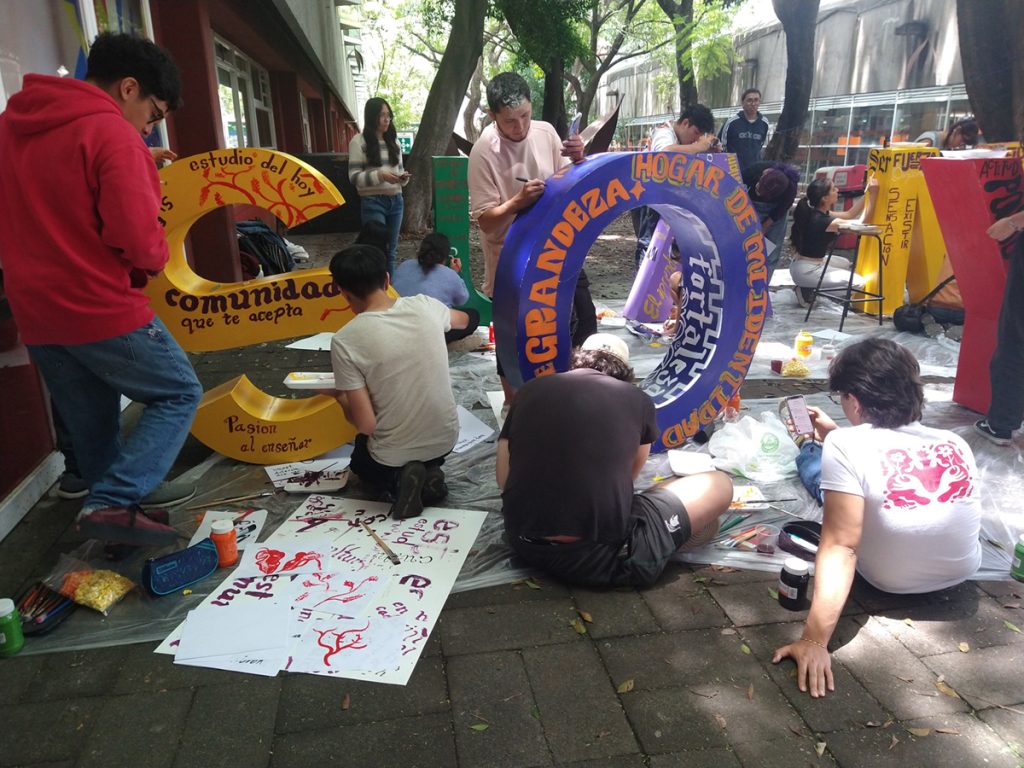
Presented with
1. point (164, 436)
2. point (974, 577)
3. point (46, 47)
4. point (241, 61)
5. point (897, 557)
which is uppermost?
point (241, 61)

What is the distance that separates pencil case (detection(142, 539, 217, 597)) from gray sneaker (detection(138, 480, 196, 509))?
2.04 feet

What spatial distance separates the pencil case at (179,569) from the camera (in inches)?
109

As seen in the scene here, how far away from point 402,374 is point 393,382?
0.05m

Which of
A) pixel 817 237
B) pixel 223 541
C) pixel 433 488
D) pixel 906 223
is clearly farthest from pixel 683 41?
pixel 223 541

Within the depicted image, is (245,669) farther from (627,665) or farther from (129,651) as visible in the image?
(627,665)

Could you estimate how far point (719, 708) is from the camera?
87.6 inches

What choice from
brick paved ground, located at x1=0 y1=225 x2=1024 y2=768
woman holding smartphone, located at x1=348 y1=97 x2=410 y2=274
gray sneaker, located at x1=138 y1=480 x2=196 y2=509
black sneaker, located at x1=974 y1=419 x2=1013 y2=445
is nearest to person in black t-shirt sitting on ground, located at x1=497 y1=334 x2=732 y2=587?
brick paved ground, located at x1=0 y1=225 x2=1024 y2=768

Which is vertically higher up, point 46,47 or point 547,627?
point 46,47

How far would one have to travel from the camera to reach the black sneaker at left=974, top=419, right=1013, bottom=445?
410 centimetres

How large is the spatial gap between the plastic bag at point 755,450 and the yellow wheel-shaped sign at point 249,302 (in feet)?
6.51

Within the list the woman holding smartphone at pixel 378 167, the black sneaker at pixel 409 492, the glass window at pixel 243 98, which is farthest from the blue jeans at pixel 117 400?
the glass window at pixel 243 98

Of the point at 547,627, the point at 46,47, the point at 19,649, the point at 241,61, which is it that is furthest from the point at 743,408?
the point at 241,61

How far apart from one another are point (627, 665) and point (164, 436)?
6.57 feet

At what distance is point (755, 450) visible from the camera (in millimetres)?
3922
